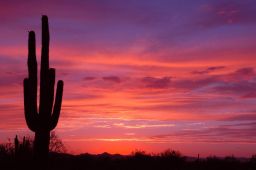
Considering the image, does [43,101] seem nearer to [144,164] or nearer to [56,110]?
[56,110]

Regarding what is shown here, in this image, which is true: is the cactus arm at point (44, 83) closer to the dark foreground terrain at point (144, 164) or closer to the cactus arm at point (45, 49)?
the cactus arm at point (45, 49)

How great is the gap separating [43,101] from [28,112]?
816 millimetres

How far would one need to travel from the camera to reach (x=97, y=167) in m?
30.0

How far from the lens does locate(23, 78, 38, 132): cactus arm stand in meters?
19.9

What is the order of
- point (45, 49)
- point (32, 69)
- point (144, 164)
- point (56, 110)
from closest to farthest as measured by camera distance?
point (32, 69)
point (45, 49)
point (56, 110)
point (144, 164)

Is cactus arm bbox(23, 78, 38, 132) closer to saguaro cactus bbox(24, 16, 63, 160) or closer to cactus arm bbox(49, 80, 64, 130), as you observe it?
saguaro cactus bbox(24, 16, 63, 160)

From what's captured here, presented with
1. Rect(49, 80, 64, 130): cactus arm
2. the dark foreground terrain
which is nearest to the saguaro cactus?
Rect(49, 80, 64, 130): cactus arm

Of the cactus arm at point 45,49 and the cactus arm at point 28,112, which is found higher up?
the cactus arm at point 45,49

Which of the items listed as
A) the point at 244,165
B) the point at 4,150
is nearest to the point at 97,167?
the point at 4,150

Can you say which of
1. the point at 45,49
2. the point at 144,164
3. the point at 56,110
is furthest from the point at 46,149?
the point at 144,164

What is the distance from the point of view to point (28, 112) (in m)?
20.1

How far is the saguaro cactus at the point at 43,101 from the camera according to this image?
66.2ft

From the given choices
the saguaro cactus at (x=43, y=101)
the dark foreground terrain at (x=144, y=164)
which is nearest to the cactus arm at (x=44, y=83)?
the saguaro cactus at (x=43, y=101)

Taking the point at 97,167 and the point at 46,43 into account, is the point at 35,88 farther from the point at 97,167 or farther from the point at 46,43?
the point at 97,167
